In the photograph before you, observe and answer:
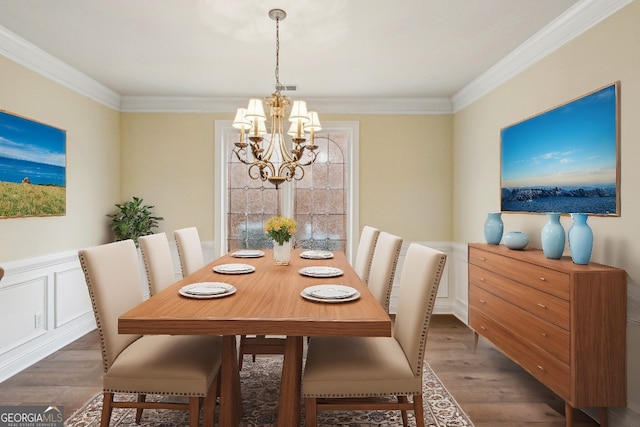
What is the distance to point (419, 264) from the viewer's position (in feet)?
6.44

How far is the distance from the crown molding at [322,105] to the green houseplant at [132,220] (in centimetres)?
111

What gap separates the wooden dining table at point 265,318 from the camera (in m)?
1.59

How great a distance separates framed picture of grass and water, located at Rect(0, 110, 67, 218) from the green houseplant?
0.74 m

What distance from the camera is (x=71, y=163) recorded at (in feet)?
12.4

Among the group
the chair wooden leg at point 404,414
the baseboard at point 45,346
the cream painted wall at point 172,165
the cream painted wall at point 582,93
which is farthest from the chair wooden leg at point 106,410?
the cream painted wall at point 172,165

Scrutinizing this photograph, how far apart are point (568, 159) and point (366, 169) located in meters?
2.38

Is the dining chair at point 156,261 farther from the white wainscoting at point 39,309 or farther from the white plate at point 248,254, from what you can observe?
the white wainscoting at point 39,309

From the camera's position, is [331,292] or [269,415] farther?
[269,415]

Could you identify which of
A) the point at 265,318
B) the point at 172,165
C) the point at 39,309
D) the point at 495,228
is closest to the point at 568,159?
the point at 495,228

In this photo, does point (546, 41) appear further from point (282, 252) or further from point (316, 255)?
point (282, 252)

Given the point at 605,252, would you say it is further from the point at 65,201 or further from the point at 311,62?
the point at 65,201

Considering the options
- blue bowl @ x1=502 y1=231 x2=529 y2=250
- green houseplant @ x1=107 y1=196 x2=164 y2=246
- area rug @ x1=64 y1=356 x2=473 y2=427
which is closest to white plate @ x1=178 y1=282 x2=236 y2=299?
area rug @ x1=64 y1=356 x2=473 y2=427

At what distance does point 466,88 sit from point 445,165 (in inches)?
36.0

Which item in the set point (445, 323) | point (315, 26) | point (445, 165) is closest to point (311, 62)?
point (315, 26)
